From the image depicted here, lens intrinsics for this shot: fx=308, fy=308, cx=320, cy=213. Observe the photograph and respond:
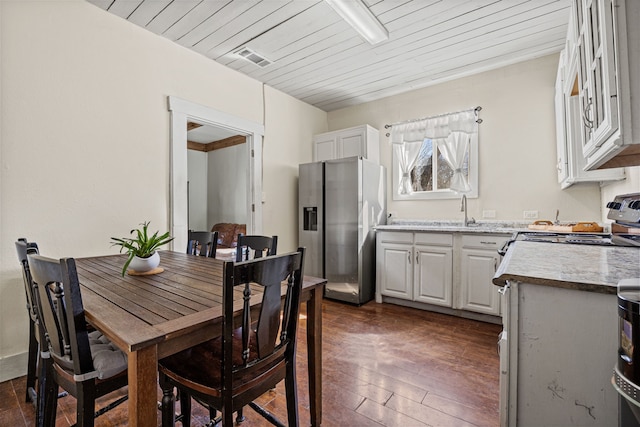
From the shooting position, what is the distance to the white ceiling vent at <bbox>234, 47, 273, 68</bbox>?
10.1 feet

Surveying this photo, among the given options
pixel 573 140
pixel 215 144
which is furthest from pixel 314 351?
pixel 215 144

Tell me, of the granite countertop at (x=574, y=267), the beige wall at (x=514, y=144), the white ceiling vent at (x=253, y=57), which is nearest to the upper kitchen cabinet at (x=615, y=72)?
the granite countertop at (x=574, y=267)

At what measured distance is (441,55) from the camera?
315cm

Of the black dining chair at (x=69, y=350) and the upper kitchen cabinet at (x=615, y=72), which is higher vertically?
the upper kitchen cabinet at (x=615, y=72)

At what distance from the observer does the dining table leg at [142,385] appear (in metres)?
0.91

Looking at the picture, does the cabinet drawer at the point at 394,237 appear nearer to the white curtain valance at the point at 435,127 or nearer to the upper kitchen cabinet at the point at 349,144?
the upper kitchen cabinet at the point at 349,144

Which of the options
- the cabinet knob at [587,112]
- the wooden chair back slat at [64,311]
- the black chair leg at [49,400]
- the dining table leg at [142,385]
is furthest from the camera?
the cabinet knob at [587,112]

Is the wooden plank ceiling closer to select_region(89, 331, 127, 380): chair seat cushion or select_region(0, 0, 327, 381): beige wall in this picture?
select_region(0, 0, 327, 381): beige wall

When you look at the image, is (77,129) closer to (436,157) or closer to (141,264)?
(141,264)

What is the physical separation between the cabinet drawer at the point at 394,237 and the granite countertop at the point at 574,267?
5.88 ft

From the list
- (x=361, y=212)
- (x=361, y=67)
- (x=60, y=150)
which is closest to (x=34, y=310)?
(x=60, y=150)

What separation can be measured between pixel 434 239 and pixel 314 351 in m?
2.16

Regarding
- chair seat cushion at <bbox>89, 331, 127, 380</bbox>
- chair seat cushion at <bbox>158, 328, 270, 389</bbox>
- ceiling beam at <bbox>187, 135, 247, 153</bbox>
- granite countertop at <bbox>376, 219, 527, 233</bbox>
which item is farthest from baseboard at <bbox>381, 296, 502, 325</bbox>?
ceiling beam at <bbox>187, 135, 247, 153</bbox>

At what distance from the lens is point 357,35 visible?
111 inches
